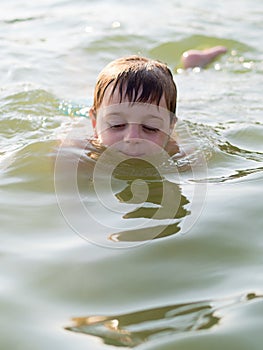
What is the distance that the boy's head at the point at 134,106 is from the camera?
3955 mm

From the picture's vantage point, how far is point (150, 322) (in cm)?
222

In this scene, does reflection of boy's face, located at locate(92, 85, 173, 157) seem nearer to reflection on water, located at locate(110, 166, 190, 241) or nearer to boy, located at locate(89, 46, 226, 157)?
boy, located at locate(89, 46, 226, 157)

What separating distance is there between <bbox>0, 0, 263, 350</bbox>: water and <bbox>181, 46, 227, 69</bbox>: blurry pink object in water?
0.52m

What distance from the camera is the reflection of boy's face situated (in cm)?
392

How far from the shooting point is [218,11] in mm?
9047

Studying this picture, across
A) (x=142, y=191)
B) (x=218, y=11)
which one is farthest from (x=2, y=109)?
(x=218, y=11)

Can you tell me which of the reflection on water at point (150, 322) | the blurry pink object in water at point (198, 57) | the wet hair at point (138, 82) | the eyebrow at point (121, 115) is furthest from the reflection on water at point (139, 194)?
the blurry pink object in water at point (198, 57)

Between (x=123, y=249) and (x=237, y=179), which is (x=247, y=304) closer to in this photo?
(x=123, y=249)

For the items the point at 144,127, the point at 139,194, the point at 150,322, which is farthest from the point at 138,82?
the point at 150,322

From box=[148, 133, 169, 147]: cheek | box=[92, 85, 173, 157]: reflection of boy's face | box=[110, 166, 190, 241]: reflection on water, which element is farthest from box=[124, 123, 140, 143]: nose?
box=[110, 166, 190, 241]: reflection on water

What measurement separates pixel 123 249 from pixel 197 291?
1.45 feet

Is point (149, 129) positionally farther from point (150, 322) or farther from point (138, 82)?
point (150, 322)

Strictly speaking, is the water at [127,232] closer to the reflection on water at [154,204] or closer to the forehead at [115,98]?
the reflection on water at [154,204]

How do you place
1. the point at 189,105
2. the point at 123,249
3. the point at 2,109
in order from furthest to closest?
the point at 189,105 < the point at 2,109 < the point at 123,249
